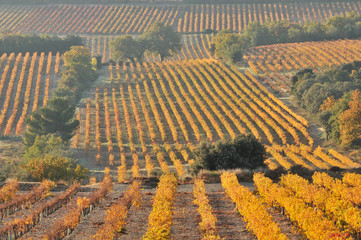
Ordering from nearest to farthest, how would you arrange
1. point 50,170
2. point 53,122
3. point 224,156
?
point 50,170 < point 224,156 < point 53,122

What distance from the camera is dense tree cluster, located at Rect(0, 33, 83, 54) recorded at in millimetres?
151875

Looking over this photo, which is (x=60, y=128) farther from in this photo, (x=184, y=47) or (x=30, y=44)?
(x=184, y=47)

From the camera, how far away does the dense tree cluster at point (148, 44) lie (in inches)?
5915

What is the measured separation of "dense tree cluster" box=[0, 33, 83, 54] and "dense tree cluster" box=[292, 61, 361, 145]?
7821cm

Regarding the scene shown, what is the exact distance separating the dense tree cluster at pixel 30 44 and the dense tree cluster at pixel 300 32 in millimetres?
55216

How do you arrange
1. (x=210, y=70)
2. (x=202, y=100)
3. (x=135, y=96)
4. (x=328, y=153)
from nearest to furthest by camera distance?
(x=328, y=153) → (x=202, y=100) → (x=135, y=96) → (x=210, y=70)

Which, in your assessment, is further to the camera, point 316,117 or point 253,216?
point 316,117

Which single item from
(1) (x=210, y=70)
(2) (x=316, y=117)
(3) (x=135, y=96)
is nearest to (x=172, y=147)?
(2) (x=316, y=117)

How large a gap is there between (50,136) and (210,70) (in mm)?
56514

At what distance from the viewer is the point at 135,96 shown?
11194 cm

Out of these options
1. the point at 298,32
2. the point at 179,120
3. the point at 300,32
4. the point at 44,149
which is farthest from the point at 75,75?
the point at 300,32

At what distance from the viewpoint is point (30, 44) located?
15325 centimetres

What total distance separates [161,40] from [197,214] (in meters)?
128

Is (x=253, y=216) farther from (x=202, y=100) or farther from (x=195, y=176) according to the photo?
(x=202, y=100)
